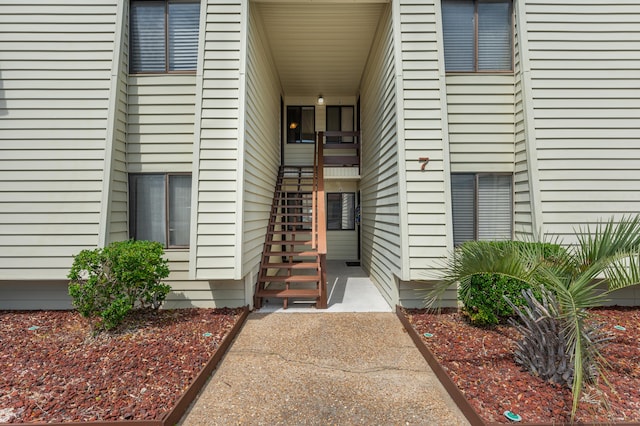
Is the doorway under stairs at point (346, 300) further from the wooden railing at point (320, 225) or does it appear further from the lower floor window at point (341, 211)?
the lower floor window at point (341, 211)

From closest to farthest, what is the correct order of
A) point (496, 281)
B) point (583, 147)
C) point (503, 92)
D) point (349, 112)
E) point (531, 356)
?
point (531, 356), point (496, 281), point (583, 147), point (503, 92), point (349, 112)

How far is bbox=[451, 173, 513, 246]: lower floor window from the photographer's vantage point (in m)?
4.63

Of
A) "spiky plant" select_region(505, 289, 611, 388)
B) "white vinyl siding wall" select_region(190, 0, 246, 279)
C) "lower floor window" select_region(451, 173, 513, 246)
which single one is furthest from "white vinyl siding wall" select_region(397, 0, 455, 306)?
"white vinyl siding wall" select_region(190, 0, 246, 279)

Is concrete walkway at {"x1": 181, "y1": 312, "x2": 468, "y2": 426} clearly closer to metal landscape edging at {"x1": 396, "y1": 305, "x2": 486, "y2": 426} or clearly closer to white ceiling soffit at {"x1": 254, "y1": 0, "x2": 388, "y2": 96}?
metal landscape edging at {"x1": 396, "y1": 305, "x2": 486, "y2": 426}

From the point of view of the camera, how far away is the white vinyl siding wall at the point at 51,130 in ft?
14.1

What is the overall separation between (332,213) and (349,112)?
10.2 ft

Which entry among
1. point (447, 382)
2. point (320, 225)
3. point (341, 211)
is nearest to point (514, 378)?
point (447, 382)

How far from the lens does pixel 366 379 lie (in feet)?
9.84

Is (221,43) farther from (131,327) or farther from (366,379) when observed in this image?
(366,379)

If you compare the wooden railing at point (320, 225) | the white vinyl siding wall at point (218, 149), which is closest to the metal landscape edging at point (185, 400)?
the white vinyl siding wall at point (218, 149)

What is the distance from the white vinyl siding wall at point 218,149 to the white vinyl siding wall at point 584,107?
15.0 ft

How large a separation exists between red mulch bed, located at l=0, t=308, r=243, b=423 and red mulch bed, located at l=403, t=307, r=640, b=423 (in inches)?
106

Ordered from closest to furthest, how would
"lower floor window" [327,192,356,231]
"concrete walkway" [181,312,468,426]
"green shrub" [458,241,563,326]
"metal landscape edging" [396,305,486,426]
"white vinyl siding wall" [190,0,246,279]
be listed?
"metal landscape edging" [396,305,486,426] < "concrete walkway" [181,312,468,426] < "green shrub" [458,241,563,326] < "white vinyl siding wall" [190,0,246,279] < "lower floor window" [327,192,356,231]

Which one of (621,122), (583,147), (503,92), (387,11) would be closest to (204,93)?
(387,11)
